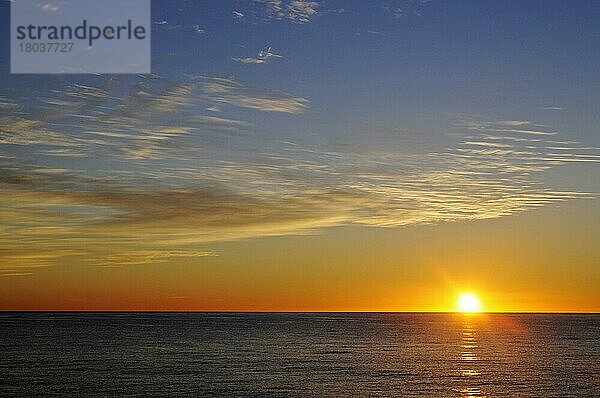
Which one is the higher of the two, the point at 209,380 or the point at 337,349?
the point at 209,380

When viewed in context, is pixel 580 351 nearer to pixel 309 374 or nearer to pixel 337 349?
pixel 337 349

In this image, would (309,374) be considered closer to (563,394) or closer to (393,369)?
(393,369)

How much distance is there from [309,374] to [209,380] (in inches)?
481

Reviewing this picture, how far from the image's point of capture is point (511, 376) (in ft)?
274

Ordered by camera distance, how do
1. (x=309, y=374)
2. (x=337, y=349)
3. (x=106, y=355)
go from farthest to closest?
1. (x=337, y=349)
2. (x=106, y=355)
3. (x=309, y=374)

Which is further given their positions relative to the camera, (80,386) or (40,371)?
(40,371)

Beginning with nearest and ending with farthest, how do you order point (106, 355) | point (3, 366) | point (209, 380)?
1. point (209, 380)
2. point (3, 366)
3. point (106, 355)

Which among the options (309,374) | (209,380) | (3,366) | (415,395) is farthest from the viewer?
(3,366)

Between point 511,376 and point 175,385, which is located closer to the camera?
point 175,385

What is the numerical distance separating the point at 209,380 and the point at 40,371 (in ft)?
67.9

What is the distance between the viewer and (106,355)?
107250 millimetres

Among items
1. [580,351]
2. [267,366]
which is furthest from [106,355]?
[580,351]

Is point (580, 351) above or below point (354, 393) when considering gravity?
below

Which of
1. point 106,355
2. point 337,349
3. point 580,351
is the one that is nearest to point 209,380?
point 106,355
